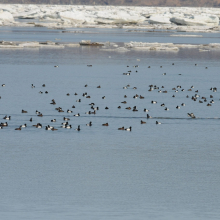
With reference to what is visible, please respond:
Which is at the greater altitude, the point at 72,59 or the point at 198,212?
the point at 198,212

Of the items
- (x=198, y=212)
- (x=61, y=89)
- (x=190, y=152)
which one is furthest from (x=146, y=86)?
(x=198, y=212)

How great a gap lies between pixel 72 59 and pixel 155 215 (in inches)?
1687

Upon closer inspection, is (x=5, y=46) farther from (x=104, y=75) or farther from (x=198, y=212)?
(x=198, y=212)

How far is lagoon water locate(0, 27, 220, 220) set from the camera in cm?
1288

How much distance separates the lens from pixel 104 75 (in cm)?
4144

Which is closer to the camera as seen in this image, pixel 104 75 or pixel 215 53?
pixel 104 75

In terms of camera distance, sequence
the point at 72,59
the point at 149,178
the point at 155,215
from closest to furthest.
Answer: the point at 155,215, the point at 149,178, the point at 72,59

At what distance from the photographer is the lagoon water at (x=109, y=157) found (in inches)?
507

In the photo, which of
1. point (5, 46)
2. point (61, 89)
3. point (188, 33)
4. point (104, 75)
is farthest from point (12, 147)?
point (188, 33)

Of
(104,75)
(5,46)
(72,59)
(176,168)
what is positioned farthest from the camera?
(5,46)

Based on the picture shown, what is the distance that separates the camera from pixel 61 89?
33.6 meters

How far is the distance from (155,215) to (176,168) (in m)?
4.09

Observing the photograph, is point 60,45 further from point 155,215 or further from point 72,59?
point 155,215

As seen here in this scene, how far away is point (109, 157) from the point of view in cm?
1738
